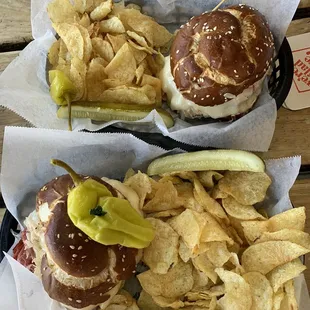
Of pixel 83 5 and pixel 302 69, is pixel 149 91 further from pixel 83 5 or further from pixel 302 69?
pixel 302 69

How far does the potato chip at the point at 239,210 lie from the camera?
127cm

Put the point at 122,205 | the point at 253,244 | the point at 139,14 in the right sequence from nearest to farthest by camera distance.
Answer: the point at 122,205 < the point at 253,244 < the point at 139,14

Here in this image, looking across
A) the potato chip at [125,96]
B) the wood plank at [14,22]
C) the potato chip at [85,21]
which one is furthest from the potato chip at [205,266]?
the wood plank at [14,22]

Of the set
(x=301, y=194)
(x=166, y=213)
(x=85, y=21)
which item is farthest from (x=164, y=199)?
(x=85, y=21)

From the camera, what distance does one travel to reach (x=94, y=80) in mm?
1357

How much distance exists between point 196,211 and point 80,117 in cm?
34

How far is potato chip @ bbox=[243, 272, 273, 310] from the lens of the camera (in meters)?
1.20

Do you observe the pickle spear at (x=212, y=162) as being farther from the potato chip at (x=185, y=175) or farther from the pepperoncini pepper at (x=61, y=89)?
the pepperoncini pepper at (x=61, y=89)

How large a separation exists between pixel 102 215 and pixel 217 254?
281 millimetres

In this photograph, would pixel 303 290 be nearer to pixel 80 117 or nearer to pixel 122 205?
pixel 122 205

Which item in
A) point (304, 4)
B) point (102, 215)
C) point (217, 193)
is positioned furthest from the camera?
point (304, 4)

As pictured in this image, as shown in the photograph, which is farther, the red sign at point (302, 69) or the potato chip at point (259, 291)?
the red sign at point (302, 69)

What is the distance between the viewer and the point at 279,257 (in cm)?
121

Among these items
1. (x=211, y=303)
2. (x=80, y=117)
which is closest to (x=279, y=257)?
(x=211, y=303)
